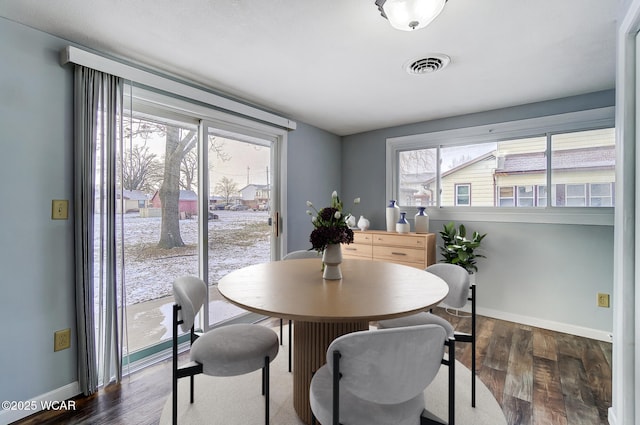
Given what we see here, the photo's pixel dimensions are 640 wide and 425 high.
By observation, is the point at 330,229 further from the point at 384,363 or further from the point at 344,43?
the point at 344,43

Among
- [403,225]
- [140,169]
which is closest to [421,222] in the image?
[403,225]

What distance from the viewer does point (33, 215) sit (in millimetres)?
1710

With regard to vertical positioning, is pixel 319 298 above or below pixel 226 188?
below

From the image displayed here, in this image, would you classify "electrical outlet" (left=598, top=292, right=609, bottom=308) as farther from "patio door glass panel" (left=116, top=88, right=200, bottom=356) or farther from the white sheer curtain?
the white sheer curtain

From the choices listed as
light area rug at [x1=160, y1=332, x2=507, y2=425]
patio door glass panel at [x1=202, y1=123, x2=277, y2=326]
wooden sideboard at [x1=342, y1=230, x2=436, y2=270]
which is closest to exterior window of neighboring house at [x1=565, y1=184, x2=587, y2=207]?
wooden sideboard at [x1=342, y1=230, x2=436, y2=270]

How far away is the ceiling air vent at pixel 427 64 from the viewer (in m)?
2.09

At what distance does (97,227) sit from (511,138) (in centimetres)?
391

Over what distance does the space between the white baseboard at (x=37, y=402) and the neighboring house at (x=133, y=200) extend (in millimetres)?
1190

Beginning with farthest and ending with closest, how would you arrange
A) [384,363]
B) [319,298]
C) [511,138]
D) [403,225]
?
1. [403,225]
2. [511,138]
3. [319,298]
4. [384,363]

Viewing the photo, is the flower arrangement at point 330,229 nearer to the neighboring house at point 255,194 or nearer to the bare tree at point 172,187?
the bare tree at point 172,187

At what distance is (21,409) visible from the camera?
1658 mm

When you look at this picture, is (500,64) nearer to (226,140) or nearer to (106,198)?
(226,140)

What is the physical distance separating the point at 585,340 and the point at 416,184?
2.27m

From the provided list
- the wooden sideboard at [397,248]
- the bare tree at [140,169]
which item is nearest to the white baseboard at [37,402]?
the bare tree at [140,169]
